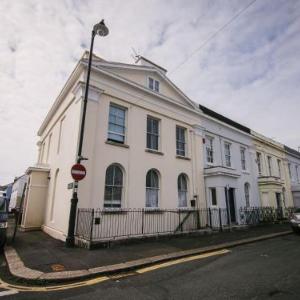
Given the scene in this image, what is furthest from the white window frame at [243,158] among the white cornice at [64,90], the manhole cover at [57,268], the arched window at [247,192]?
the manhole cover at [57,268]

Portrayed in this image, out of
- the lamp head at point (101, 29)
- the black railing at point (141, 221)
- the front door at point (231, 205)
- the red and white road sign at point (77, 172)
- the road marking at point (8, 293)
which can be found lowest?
the road marking at point (8, 293)

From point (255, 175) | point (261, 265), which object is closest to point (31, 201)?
point (261, 265)

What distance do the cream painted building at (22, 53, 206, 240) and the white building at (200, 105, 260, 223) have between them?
939 millimetres

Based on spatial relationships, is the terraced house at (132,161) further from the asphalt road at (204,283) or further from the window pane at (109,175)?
the asphalt road at (204,283)

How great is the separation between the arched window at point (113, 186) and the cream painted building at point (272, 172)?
14914 mm

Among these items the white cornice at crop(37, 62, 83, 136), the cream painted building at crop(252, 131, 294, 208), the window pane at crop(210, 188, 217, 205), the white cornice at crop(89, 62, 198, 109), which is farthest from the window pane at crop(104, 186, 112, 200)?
the cream painted building at crop(252, 131, 294, 208)

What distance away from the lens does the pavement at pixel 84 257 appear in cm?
583

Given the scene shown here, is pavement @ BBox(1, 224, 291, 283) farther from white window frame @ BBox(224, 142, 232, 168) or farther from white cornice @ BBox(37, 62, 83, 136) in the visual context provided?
white window frame @ BBox(224, 142, 232, 168)

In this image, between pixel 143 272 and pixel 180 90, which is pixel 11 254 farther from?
pixel 180 90

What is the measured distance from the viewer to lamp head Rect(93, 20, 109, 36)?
9.51 meters

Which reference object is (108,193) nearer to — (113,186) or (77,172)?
(113,186)

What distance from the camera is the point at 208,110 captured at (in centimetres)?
1922

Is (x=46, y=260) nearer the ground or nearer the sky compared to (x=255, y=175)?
nearer the ground

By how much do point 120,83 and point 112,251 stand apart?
874 cm
